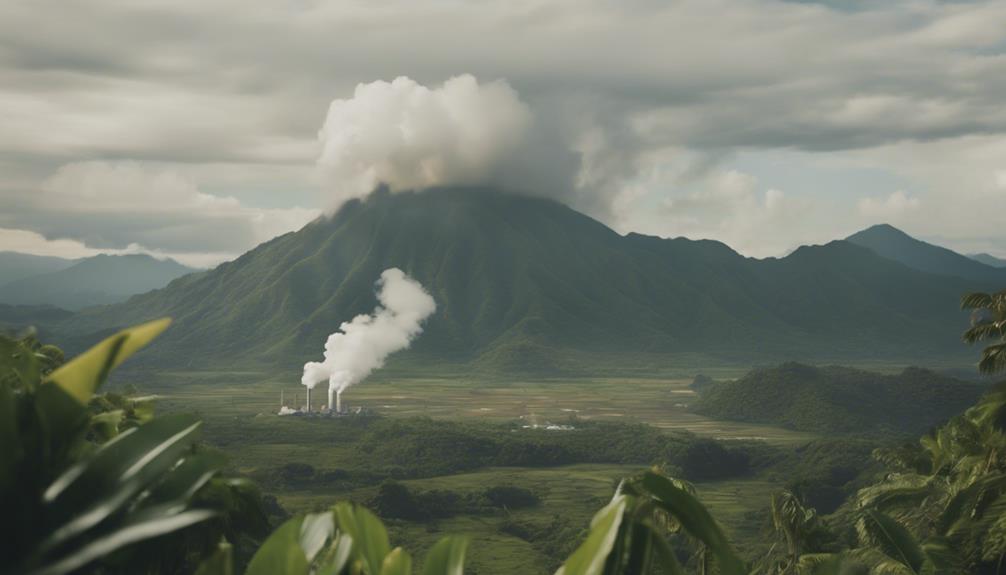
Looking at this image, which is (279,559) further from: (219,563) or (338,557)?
(338,557)

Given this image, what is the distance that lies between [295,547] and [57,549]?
34.1 inches

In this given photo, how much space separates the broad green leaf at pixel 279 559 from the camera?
3629 millimetres

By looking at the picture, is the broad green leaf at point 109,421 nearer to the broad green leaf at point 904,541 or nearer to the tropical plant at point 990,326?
the broad green leaf at point 904,541

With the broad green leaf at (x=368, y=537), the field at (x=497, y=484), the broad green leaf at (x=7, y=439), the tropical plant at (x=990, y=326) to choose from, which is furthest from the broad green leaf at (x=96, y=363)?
the field at (x=497, y=484)

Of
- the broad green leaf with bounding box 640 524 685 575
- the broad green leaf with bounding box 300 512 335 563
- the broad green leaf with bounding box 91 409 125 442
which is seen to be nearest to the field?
the broad green leaf with bounding box 91 409 125 442

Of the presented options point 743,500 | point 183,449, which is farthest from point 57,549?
point 743,500

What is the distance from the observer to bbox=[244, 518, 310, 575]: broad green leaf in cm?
363

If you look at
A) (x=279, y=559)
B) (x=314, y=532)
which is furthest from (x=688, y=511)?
(x=279, y=559)

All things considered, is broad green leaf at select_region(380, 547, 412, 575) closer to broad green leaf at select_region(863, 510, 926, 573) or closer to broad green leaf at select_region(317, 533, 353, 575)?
broad green leaf at select_region(317, 533, 353, 575)

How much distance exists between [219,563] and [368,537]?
1.02m

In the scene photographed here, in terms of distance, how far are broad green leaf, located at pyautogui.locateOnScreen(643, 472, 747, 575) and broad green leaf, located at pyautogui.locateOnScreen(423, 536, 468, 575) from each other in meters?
0.84

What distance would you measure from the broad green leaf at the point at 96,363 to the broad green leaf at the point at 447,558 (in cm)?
147

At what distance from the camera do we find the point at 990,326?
23.3 metres

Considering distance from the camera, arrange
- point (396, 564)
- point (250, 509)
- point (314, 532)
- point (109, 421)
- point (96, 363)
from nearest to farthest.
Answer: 1. point (96, 363)
2. point (396, 564)
3. point (314, 532)
4. point (109, 421)
5. point (250, 509)
